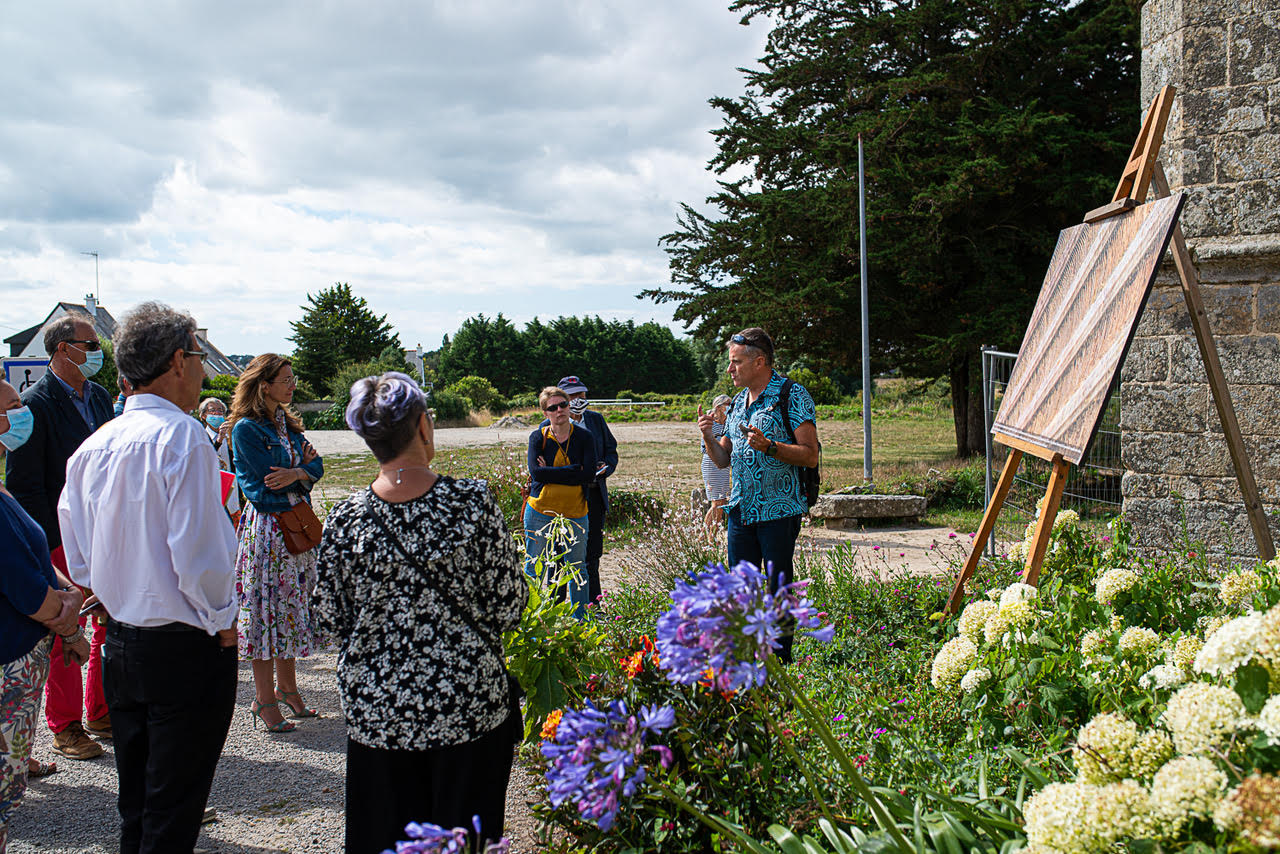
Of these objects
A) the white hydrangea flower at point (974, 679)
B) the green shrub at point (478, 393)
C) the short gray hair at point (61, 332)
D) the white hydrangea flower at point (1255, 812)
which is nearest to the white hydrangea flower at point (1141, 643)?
the white hydrangea flower at point (974, 679)

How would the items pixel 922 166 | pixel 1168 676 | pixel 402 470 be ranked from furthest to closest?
pixel 922 166, pixel 402 470, pixel 1168 676

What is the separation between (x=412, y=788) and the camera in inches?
95.5

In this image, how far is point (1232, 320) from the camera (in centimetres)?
478

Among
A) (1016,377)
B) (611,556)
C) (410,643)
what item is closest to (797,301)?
(611,556)

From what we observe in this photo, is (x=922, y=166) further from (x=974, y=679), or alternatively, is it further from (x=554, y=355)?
(x=554, y=355)

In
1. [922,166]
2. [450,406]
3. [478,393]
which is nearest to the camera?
[922,166]

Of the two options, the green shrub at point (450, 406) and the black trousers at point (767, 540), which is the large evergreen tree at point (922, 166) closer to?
the black trousers at point (767, 540)

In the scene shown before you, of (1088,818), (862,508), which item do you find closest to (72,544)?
(1088,818)

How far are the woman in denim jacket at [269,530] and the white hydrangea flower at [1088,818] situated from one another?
379 cm

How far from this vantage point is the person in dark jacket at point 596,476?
20.2ft

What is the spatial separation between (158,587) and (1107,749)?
262 centimetres

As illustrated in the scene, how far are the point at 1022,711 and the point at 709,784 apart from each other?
1.05m

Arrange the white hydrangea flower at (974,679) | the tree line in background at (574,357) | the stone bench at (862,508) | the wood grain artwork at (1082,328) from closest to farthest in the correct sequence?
the white hydrangea flower at (974,679) < the wood grain artwork at (1082,328) < the stone bench at (862,508) < the tree line in background at (574,357)

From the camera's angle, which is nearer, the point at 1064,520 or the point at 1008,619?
the point at 1008,619
